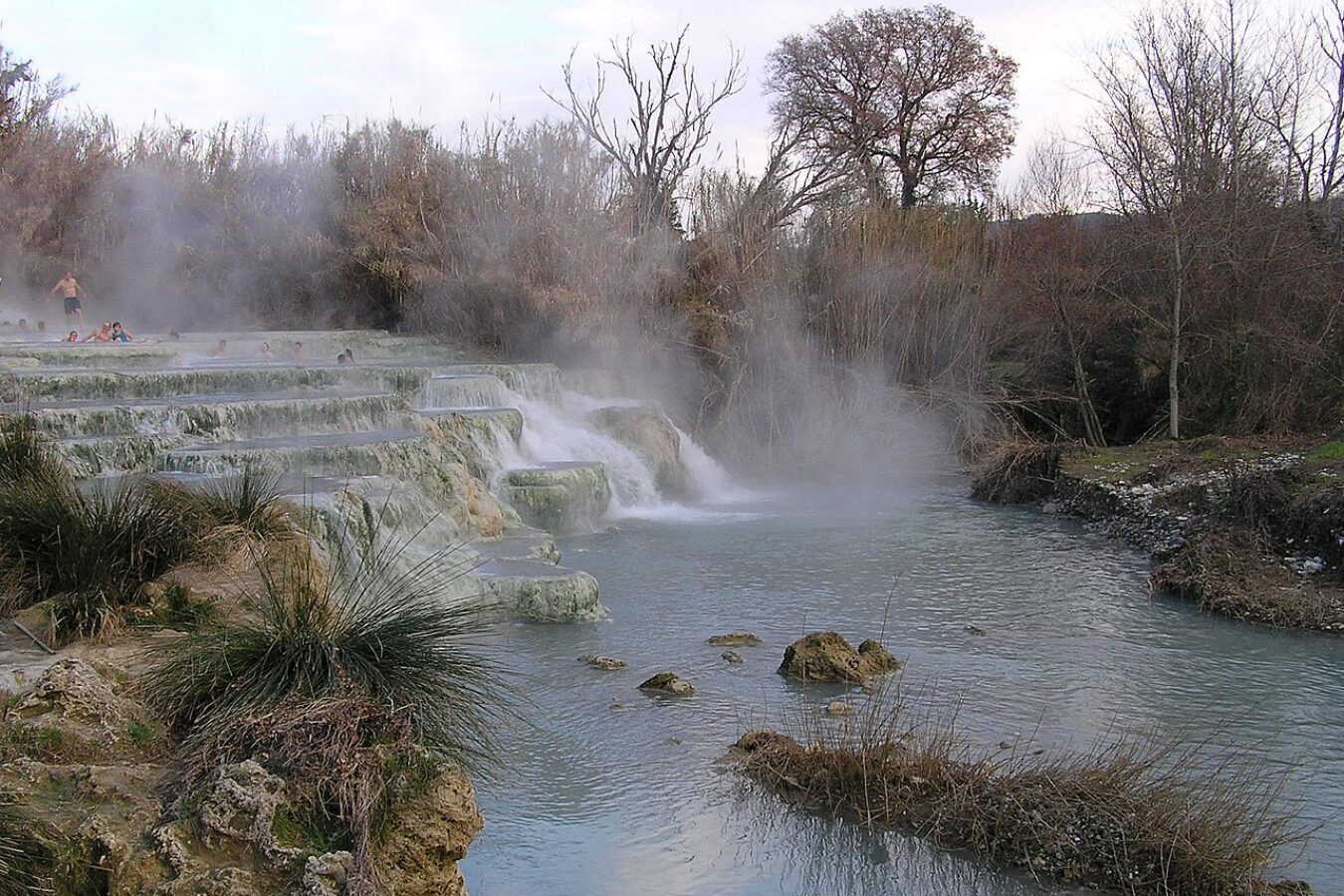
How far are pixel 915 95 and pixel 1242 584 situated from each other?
86.7 ft

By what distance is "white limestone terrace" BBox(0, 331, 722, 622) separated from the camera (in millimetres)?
9195

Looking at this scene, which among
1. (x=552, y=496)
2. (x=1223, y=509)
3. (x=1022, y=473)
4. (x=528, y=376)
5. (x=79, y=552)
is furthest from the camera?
(x=528, y=376)

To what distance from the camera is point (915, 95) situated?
33125 millimetres

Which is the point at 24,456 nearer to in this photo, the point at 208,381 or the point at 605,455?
the point at 208,381

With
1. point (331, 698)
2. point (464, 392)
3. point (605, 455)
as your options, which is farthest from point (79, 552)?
point (605, 455)

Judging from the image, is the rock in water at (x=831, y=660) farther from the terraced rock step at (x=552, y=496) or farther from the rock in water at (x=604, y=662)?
the terraced rock step at (x=552, y=496)

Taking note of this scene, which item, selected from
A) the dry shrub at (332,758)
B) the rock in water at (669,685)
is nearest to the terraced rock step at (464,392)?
the rock in water at (669,685)

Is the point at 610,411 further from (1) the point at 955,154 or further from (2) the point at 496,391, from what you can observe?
(1) the point at 955,154

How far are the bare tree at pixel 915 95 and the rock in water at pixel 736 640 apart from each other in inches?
1041

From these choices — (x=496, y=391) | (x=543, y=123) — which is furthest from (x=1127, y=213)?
(x=543, y=123)

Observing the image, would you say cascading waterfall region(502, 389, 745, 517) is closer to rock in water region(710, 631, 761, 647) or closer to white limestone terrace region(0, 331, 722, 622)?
white limestone terrace region(0, 331, 722, 622)

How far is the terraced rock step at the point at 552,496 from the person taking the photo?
12453mm

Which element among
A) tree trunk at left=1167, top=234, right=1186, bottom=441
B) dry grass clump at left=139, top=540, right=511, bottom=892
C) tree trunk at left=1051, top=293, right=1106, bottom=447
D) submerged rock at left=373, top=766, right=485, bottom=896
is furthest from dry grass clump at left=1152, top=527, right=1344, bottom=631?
submerged rock at left=373, top=766, right=485, bottom=896

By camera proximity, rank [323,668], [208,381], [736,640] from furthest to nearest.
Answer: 1. [208,381]
2. [736,640]
3. [323,668]
